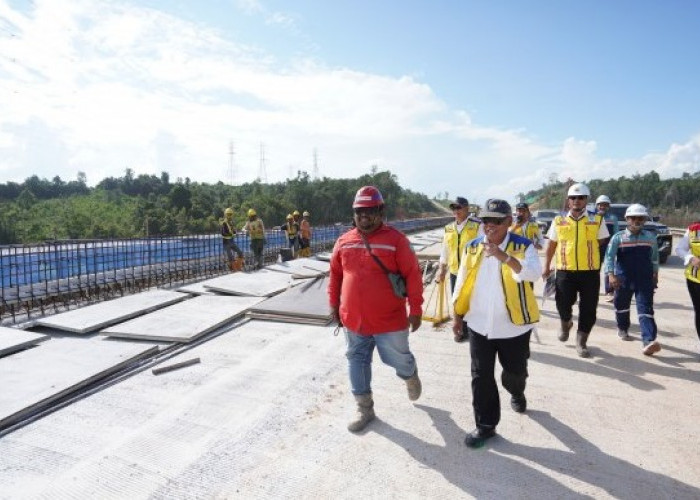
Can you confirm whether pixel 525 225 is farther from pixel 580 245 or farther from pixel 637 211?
pixel 580 245

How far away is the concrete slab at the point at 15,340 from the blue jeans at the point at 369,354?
12.5 feet

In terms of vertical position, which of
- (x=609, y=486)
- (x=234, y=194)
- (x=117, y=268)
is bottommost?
(x=609, y=486)

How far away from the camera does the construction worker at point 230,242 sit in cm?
1127

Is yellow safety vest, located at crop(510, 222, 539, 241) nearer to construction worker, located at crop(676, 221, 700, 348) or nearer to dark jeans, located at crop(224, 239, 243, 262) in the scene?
construction worker, located at crop(676, 221, 700, 348)

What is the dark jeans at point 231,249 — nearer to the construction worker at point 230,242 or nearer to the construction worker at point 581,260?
the construction worker at point 230,242

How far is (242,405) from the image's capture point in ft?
12.2

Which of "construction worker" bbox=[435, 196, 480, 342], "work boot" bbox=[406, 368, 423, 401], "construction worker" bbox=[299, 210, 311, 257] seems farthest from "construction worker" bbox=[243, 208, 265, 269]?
"work boot" bbox=[406, 368, 423, 401]

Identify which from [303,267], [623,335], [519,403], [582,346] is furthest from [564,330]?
[303,267]

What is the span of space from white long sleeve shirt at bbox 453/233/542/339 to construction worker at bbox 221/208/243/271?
900cm

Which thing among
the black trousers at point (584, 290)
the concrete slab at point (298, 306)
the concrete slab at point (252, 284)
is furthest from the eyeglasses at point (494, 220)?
the concrete slab at point (252, 284)

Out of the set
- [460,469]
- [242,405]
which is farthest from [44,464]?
[460,469]

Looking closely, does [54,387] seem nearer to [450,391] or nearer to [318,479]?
[318,479]

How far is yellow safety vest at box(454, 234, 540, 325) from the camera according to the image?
9.58ft

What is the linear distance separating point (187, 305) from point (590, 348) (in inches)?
221
